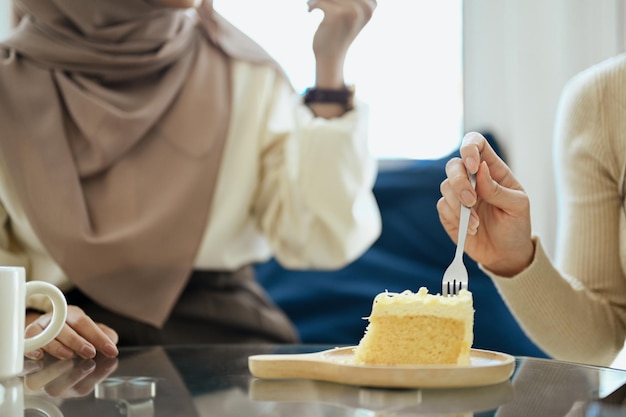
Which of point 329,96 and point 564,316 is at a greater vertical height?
point 329,96

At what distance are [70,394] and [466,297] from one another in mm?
322

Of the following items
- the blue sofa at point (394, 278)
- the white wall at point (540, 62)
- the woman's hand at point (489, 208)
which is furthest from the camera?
the white wall at point (540, 62)

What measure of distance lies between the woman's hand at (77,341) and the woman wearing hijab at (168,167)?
1.73 ft

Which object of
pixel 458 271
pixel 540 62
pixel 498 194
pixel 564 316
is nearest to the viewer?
pixel 458 271

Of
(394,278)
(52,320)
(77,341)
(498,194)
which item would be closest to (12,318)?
(52,320)

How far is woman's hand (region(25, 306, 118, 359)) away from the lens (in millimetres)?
874

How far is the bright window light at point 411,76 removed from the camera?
2.50 meters

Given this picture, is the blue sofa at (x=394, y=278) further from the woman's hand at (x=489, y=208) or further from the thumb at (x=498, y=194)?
the thumb at (x=498, y=194)

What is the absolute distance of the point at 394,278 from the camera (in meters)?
2.07

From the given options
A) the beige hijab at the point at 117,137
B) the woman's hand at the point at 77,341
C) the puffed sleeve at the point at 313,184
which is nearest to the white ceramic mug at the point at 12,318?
the woman's hand at the point at 77,341

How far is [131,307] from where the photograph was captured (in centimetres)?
145

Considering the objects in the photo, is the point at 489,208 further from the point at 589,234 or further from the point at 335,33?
the point at 335,33

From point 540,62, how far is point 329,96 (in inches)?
46.2

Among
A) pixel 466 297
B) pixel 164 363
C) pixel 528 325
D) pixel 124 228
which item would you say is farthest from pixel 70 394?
pixel 124 228
